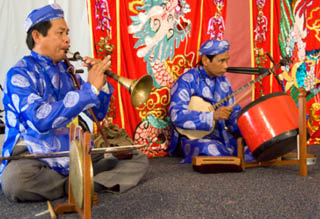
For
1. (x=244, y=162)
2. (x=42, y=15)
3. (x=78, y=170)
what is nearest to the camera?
(x=78, y=170)

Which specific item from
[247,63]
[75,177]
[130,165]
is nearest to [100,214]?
[75,177]

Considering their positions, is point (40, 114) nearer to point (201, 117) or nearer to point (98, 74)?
point (98, 74)

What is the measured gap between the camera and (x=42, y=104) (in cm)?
208

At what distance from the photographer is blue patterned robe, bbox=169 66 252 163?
3373 mm

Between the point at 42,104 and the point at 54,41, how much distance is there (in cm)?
49

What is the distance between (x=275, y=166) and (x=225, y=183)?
2.73 ft

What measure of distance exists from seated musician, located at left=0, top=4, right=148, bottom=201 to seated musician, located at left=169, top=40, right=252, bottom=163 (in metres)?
1.07

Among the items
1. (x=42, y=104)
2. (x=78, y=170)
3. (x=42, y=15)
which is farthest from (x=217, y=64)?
(x=78, y=170)

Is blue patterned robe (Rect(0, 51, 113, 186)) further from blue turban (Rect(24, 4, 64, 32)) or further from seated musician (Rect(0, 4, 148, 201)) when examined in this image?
blue turban (Rect(24, 4, 64, 32))

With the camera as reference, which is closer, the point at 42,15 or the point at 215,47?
the point at 42,15

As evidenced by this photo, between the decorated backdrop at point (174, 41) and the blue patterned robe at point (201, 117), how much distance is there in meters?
0.26

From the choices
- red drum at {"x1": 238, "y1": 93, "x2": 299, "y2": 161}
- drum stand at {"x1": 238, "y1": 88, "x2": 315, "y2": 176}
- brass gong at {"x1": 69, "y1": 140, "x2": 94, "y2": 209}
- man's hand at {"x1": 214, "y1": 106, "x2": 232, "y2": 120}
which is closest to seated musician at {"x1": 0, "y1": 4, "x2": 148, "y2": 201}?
brass gong at {"x1": 69, "y1": 140, "x2": 94, "y2": 209}

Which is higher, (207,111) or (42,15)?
(42,15)

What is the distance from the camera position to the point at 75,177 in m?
1.71
